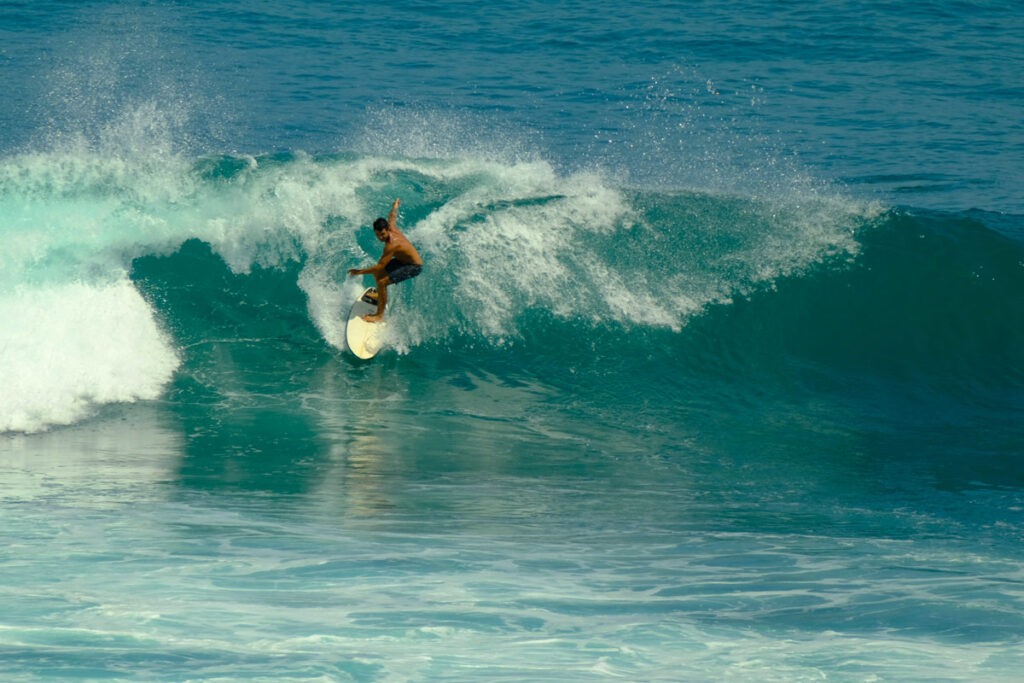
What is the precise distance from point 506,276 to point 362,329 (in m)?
1.74

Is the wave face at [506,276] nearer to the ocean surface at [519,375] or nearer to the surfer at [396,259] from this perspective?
the ocean surface at [519,375]

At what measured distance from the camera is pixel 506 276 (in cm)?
1170

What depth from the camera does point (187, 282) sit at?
11820 millimetres

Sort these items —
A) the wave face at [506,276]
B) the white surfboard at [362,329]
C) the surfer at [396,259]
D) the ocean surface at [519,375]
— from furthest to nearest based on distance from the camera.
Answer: the wave face at [506,276] → the white surfboard at [362,329] → the surfer at [396,259] → the ocean surface at [519,375]

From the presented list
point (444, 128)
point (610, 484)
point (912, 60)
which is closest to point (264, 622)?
point (610, 484)

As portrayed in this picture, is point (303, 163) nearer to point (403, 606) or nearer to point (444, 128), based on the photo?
point (444, 128)

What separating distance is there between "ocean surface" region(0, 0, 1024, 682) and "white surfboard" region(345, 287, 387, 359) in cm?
23

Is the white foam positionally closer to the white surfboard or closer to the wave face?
the wave face

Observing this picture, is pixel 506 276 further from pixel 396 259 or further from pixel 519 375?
pixel 396 259

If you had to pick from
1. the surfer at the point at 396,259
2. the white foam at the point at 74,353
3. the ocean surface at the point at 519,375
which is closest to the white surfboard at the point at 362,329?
the ocean surface at the point at 519,375

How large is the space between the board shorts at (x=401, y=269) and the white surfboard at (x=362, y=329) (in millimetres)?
823

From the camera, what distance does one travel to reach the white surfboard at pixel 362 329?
10664mm

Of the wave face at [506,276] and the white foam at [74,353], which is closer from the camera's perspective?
the white foam at [74,353]

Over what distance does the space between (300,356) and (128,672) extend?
634cm
